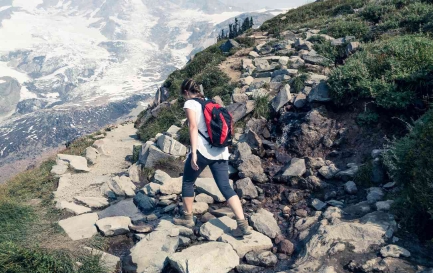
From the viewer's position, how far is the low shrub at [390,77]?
7375 mm

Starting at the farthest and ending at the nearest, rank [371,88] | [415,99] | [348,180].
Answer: [371,88] → [415,99] → [348,180]

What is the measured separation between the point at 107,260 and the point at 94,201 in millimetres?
3105

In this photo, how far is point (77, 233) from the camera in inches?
250

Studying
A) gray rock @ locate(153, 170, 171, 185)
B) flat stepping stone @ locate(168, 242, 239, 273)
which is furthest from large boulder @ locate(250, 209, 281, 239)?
gray rock @ locate(153, 170, 171, 185)

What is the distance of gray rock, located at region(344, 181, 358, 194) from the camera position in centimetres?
636

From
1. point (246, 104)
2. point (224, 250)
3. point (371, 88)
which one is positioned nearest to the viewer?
point (224, 250)

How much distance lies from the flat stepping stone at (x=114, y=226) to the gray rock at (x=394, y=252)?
4.34 meters

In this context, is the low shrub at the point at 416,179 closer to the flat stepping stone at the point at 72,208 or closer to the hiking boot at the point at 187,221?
the hiking boot at the point at 187,221

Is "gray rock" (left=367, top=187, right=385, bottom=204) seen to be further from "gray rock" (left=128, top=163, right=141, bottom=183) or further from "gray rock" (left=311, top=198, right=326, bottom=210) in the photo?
"gray rock" (left=128, top=163, right=141, bottom=183)

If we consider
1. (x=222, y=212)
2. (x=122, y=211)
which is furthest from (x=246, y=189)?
(x=122, y=211)

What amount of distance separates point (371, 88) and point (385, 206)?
11.4 ft

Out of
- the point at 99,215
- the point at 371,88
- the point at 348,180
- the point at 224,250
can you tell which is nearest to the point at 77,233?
the point at 99,215

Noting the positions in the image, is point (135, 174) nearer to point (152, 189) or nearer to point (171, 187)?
point (152, 189)

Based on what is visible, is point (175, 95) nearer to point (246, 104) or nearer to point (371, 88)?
point (246, 104)
